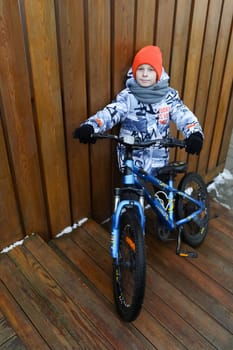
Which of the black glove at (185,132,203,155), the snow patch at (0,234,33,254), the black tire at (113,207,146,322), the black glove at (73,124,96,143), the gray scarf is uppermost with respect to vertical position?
the gray scarf

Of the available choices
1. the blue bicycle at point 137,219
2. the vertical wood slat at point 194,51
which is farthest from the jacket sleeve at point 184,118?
the vertical wood slat at point 194,51

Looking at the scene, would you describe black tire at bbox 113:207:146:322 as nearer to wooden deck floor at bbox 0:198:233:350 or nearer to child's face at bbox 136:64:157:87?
wooden deck floor at bbox 0:198:233:350

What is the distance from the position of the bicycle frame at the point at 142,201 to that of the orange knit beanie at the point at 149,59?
24.8 inches

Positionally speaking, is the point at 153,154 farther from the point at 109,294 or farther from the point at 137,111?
the point at 109,294

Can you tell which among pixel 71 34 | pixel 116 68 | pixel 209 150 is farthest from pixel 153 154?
pixel 209 150

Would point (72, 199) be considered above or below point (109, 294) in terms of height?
above

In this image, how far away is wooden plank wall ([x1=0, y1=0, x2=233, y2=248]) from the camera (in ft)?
5.42

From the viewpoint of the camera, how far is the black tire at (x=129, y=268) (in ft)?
5.22

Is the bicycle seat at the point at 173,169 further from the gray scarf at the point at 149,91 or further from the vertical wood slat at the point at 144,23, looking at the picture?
the vertical wood slat at the point at 144,23

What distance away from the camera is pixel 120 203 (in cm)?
171

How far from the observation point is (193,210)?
7.96ft

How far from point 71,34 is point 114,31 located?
1.05 feet

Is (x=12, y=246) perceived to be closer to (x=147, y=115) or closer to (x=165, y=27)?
(x=147, y=115)

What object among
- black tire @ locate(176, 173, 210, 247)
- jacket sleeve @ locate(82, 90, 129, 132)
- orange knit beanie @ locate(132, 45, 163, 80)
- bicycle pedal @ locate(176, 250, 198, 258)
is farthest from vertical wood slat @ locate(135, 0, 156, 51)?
bicycle pedal @ locate(176, 250, 198, 258)
